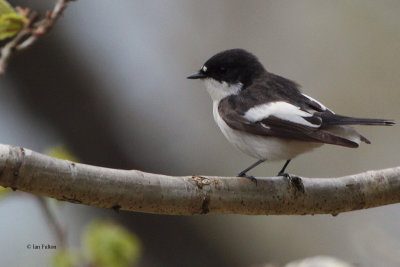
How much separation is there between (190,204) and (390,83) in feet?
21.0

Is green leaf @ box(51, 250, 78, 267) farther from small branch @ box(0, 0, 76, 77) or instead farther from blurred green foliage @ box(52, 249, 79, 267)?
small branch @ box(0, 0, 76, 77)

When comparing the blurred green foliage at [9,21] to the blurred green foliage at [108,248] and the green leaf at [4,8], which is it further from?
the blurred green foliage at [108,248]

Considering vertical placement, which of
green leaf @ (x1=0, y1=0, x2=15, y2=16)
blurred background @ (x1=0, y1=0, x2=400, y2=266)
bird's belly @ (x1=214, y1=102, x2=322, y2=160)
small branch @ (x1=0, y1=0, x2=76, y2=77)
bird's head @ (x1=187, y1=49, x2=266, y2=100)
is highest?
green leaf @ (x1=0, y1=0, x2=15, y2=16)

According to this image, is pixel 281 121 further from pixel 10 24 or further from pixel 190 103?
pixel 190 103

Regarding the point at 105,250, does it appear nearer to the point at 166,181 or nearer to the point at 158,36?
the point at 166,181

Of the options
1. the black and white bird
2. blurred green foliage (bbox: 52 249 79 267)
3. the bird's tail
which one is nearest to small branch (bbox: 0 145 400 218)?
the black and white bird

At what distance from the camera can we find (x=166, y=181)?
8.71ft

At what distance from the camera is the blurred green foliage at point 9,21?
251 cm

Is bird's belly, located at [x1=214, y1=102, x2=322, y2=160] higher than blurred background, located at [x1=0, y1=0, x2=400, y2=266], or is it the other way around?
bird's belly, located at [x1=214, y1=102, x2=322, y2=160]

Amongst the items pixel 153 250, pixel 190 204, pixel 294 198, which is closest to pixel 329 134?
pixel 294 198

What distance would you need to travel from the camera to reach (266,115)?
3.87 meters

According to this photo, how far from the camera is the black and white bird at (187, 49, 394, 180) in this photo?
3.69m

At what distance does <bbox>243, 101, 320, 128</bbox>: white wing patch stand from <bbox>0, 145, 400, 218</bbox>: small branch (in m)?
0.57

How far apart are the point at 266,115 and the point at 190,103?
4.07 m
